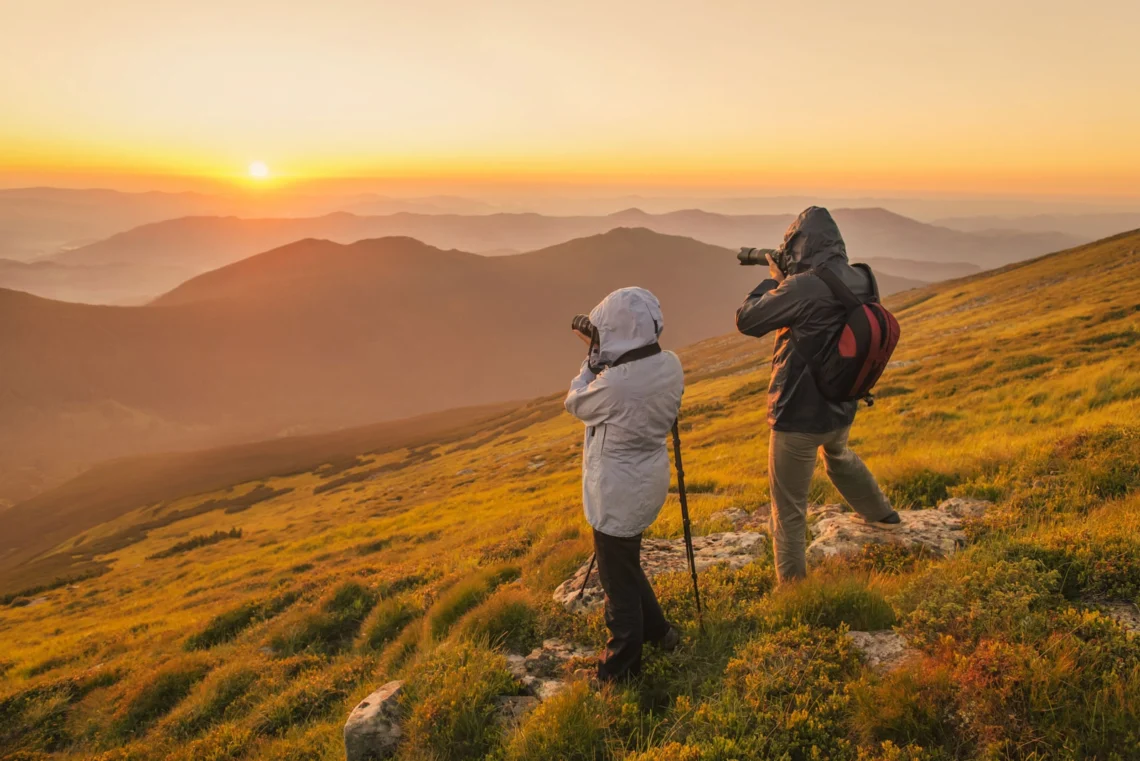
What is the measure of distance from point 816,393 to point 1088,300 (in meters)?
37.6

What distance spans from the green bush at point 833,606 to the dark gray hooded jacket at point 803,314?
151 centimetres

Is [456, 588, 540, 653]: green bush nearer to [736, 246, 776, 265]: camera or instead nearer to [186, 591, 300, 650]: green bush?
[736, 246, 776, 265]: camera

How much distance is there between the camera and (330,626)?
368 inches

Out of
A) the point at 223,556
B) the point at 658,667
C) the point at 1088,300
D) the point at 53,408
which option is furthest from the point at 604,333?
the point at 53,408

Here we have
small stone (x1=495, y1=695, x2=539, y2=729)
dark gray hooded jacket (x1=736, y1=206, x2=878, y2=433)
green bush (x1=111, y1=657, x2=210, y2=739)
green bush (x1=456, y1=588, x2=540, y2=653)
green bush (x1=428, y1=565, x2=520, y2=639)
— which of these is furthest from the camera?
Result: green bush (x1=111, y1=657, x2=210, y2=739)

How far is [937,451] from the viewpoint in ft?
A: 33.4

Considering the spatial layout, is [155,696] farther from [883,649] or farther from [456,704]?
[883,649]

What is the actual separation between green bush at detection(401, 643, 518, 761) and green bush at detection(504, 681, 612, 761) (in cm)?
40

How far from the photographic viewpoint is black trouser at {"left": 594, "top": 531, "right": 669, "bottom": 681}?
15.7 ft

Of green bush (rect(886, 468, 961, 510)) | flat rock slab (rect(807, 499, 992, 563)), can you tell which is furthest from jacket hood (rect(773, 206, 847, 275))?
green bush (rect(886, 468, 961, 510))

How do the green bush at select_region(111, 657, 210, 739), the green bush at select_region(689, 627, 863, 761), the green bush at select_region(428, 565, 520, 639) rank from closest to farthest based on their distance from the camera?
the green bush at select_region(689, 627, 863, 761)
the green bush at select_region(428, 565, 520, 639)
the green bush at select_region(111, 657, 210, 739)

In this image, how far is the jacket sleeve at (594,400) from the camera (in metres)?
4.61

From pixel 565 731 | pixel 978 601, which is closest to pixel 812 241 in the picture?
pixel 978 601

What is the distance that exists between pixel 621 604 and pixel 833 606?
2.00m
